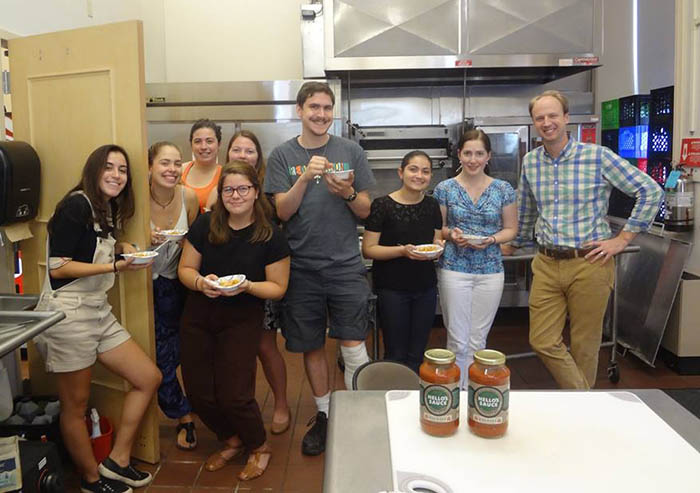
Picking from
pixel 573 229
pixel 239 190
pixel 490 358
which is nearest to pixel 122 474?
pixel 239 190

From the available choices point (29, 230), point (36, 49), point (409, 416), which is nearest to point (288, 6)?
point (36, 49)

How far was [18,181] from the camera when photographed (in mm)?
2688

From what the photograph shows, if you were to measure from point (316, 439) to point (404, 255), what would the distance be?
1005mm

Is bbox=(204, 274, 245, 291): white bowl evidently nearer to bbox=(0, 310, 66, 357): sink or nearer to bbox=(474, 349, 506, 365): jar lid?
bbox=(0, 310, 66, 357): sink

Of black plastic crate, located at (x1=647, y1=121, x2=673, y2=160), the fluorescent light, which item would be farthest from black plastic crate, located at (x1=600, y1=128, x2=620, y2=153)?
black plastic crate, located at (x1=647, y1=121, x2=673, y2=160)

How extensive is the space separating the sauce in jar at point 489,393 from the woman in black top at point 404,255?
1531 millimetres

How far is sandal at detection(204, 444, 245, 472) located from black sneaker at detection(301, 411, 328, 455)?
0.31 meters

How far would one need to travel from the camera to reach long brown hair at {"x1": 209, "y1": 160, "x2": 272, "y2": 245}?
2.65 metres

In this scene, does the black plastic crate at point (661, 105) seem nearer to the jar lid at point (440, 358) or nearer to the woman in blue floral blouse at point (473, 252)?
the woman in blue floral blouse at point (473, 252)

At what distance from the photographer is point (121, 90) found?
2.65 m

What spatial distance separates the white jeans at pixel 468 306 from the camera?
3.02 m

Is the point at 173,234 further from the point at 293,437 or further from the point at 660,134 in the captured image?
the point at 660,134

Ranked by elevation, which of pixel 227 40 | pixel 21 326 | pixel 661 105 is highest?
pixel 227 40

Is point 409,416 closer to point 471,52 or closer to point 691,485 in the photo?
point 691,485
